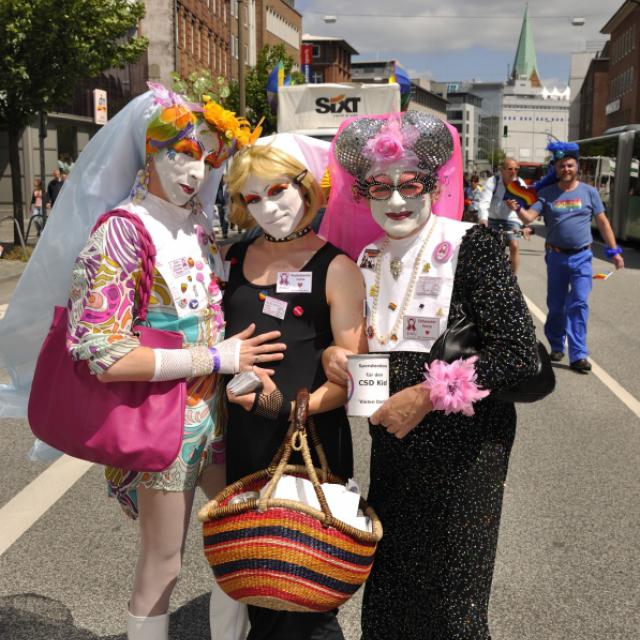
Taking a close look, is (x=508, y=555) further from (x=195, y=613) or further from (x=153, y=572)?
(x=153, y=572)

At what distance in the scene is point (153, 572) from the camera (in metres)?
2.49

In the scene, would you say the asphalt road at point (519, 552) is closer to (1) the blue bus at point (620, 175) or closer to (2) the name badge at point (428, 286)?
(2) the name badge at point (428, 286)

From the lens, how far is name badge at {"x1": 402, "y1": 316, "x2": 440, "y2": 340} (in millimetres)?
2295

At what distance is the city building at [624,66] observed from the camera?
64.4 m

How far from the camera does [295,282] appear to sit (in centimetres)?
241

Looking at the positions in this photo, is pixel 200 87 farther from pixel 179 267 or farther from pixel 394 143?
pixel 394 143

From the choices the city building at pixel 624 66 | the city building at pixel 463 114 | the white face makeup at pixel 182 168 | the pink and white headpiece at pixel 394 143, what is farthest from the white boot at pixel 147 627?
the city building at pixel 463 114

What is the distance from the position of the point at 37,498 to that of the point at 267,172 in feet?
9.31

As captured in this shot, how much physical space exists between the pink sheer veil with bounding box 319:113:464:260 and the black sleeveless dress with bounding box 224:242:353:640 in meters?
0.15

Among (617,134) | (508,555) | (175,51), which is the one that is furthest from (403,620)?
(175,51)

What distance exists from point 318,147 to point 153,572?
1.39m

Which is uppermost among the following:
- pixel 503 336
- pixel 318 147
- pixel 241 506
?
pixel 318 147

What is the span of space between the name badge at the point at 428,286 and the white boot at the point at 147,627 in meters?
1.25

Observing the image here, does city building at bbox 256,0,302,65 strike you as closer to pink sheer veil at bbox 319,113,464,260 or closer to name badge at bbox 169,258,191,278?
pink sheer veil at bbox 319,113,464,260
